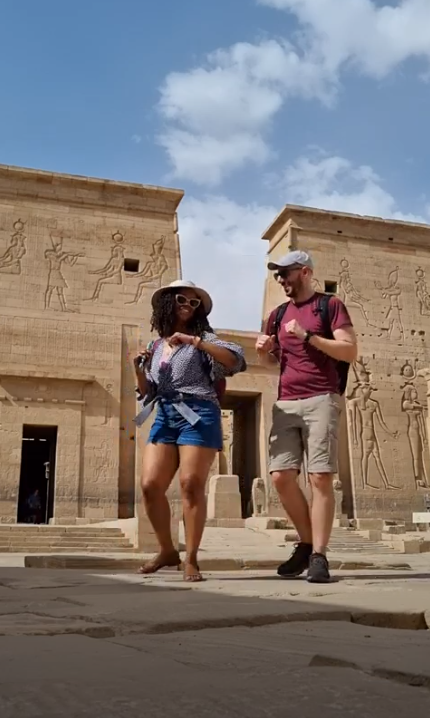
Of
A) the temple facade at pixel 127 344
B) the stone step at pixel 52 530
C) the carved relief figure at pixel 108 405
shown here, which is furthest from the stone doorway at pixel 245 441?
the stone step at pixel 52 530

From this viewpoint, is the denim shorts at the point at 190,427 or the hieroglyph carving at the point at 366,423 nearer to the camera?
the denim shorts at the point at 190,427

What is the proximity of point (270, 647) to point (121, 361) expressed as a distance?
16945 mm

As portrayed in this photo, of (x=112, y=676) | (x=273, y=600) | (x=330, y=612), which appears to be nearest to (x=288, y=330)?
(x=273, y=600)

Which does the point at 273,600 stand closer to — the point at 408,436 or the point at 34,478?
the point at 408,436

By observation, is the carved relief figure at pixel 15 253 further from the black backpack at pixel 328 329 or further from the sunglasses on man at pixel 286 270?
the black backpack at pixel 328 329

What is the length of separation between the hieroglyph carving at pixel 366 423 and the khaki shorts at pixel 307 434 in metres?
15.7

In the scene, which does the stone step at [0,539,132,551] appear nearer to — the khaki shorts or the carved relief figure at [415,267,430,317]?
the khaki shorts

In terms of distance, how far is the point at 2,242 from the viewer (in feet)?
61.1

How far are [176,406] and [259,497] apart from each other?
13.4 meters

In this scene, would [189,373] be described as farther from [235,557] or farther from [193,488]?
[235,557]

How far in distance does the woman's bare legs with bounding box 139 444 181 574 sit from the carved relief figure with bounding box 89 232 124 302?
15.1 m

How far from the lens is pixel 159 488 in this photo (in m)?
4.03

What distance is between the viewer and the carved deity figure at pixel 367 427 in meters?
19.3

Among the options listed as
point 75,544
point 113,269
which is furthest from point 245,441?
point 75,544
